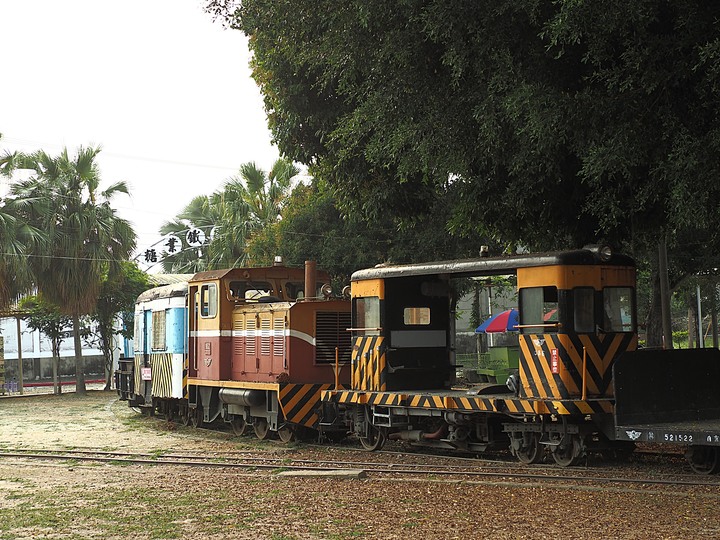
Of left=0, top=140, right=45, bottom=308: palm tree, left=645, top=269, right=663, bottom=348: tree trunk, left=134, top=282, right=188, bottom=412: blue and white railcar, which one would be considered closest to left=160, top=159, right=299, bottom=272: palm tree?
left=0, top=140, right=45, bottom=308: palm tree

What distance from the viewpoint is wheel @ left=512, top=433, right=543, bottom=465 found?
42.9 feet

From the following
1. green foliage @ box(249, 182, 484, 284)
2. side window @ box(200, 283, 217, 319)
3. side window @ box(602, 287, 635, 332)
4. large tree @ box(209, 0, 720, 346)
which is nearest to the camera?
large tree @ box(209, 0, 720, 346)

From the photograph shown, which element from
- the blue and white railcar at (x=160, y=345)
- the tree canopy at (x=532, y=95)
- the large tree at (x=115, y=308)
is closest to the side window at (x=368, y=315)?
the tree canopy at (x=532, y=95)

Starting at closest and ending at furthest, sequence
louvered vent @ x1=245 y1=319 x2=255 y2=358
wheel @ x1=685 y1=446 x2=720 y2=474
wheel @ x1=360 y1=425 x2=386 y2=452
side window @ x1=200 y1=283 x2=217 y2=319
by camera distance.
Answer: wheel @ x1=685 y1=446 x2=720 y2=474 → wheel @ x1=360 y1=425 x2=386 y2=452 → louvered vent @ x1=245 y1=319 x2=255 y2=358 → side window @ x1=200 y1=283 x2=217 y2=319

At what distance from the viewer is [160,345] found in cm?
2198

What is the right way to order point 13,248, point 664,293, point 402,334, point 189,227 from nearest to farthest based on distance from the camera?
point 402,334 → point 664,293 → point 13,248 → point 189,227

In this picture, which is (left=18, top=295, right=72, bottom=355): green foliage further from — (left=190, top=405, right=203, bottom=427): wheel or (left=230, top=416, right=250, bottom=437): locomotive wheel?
(left=230, top=416, right=250, bottom=437): locomotive wheel

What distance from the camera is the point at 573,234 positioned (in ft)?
49.3

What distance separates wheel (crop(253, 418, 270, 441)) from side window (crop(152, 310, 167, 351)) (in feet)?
14.9

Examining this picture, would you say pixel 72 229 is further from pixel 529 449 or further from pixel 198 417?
pixel 529 449

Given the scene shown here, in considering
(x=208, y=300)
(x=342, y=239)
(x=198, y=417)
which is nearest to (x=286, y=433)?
A: (x=208, y=300)

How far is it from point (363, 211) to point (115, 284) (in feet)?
69.6

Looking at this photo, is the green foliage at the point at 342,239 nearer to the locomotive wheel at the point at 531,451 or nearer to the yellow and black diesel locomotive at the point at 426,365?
the yellow and black diesel locomotive at the point at 426,365

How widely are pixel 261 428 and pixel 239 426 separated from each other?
1054 mm
